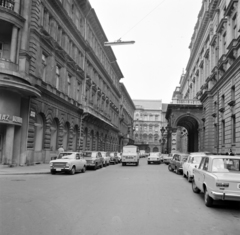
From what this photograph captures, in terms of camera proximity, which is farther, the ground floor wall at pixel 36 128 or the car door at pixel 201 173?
the ground floor wall at pixel 36 128

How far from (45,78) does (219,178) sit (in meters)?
21.6

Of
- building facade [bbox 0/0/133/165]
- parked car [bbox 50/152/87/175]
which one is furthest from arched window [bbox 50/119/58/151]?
parked car [bbox 50/152/87/175]

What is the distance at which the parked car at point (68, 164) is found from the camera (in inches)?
702

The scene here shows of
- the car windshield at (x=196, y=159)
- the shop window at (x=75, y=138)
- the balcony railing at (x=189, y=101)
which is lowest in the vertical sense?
the car windshield at (x=196, y=159)

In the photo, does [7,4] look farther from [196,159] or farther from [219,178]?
[219,178]

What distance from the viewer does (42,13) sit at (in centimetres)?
2527

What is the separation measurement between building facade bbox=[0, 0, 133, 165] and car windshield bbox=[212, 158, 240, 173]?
1499 cm

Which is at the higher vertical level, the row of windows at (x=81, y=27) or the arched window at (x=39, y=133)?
the row of windows at (x=81, y=27)

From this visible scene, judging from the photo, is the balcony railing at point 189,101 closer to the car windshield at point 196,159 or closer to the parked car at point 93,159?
the parked car at point 93,159

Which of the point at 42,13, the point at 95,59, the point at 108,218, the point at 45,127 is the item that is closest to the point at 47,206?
the point at 108,218

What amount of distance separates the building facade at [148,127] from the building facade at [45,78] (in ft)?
245

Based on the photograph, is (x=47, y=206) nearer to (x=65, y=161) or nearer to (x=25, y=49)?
(x=65, y=161)

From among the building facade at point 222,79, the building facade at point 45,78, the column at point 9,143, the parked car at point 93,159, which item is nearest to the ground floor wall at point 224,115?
the building facade at point 222,79

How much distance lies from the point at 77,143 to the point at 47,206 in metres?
28.1
